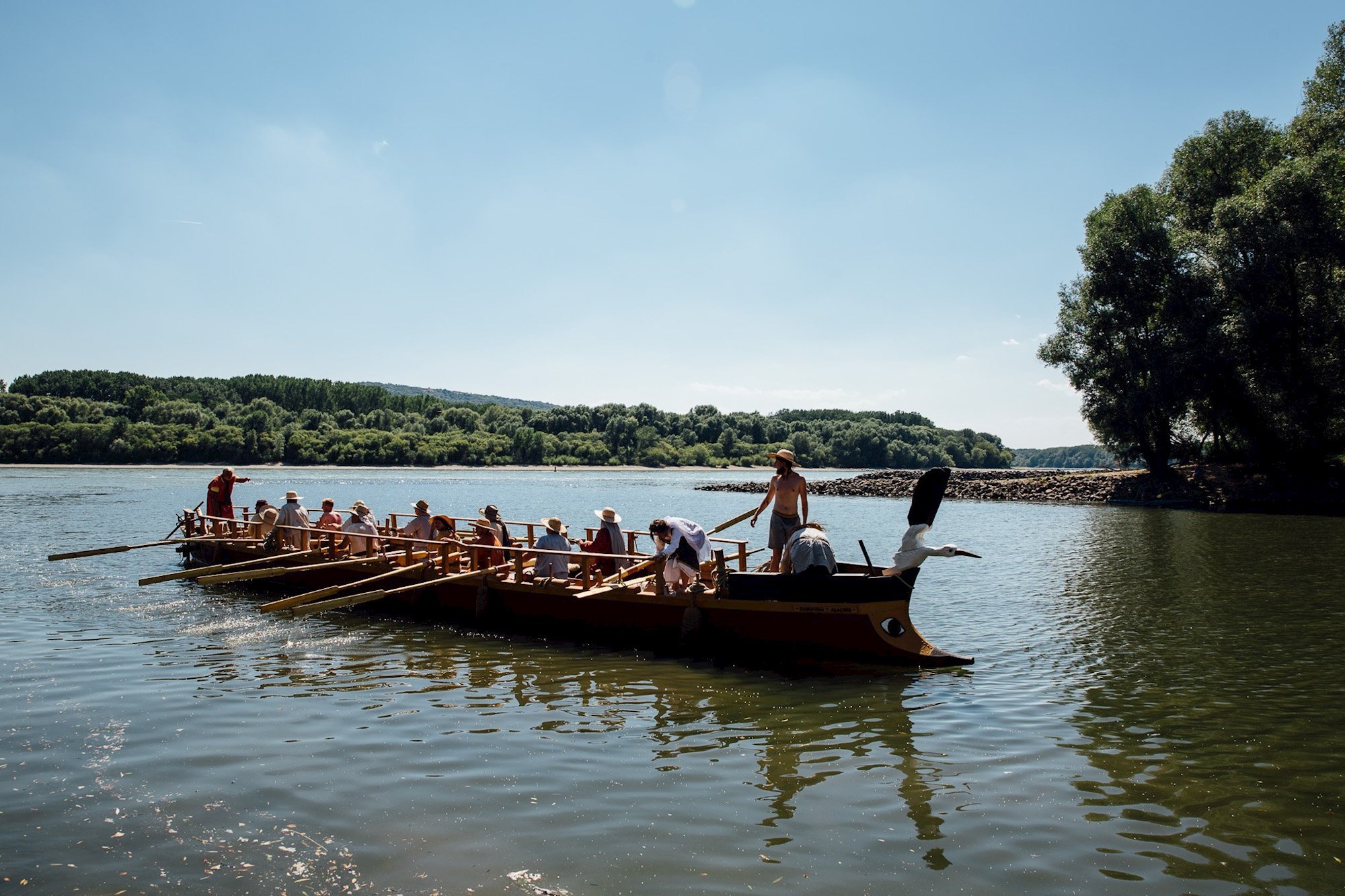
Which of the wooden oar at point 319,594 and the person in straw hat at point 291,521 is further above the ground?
the person in straw hat at point 291,521

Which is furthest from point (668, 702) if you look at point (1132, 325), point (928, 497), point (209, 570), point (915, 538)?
point (1132, 325)

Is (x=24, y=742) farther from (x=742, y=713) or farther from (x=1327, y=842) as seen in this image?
(x=1327, y=842)

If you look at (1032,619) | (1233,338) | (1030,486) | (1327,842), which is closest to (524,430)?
(1030,486)

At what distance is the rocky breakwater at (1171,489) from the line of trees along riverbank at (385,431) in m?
88.8

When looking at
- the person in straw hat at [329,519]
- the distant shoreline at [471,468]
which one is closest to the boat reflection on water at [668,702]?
the person in straw hat at [329,519]

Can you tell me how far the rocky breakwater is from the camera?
4078cm

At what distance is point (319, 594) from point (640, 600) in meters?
5.44

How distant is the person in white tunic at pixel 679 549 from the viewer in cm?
1303

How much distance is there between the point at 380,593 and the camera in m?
14.1

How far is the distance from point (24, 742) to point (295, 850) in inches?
184

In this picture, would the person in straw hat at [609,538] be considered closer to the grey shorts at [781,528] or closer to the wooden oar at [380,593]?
the wooden oar at [380,593]

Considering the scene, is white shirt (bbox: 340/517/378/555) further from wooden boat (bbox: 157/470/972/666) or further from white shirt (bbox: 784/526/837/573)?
white shirt (bbox: 784/526/837/573)

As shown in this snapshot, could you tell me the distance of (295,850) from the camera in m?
6.42

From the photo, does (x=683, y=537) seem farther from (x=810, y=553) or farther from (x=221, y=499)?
(x=221, y=499)
